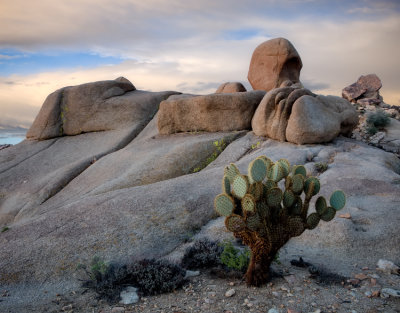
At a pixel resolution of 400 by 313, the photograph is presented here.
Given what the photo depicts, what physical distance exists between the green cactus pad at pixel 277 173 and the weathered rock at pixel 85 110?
1223 cm

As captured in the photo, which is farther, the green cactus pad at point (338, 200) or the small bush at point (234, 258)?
the small bush at point (234, 258)

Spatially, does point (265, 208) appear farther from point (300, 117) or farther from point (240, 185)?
point (300, 117)

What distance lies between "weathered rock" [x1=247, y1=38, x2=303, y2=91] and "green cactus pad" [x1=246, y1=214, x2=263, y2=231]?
17.3m

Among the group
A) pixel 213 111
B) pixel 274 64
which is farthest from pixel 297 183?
pixel 274 64

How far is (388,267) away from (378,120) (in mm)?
15597

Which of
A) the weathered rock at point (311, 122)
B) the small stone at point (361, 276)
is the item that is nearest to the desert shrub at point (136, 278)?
the small stone at point (361, 276)

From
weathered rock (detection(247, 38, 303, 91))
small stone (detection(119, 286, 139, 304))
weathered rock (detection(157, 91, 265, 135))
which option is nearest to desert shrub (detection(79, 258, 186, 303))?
small stone (detection(119, 286, 139, 304))

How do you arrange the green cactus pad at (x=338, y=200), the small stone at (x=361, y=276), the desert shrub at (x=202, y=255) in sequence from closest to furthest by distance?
the green cactus pad at (x=338, y=200) < the small stone at (x=361, y=276) < the desert shrub at (x=202, y=255)

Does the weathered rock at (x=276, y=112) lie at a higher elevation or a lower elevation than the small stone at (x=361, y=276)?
higher

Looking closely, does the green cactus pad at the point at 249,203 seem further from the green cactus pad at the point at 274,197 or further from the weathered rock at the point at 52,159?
the weathered rock at the point at 52,159

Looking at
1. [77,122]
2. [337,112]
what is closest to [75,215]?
[337,112]

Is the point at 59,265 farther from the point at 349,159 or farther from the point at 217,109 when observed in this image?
the point at 217,109

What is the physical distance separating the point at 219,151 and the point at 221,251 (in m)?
5.82

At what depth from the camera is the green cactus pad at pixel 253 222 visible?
4.48 m
